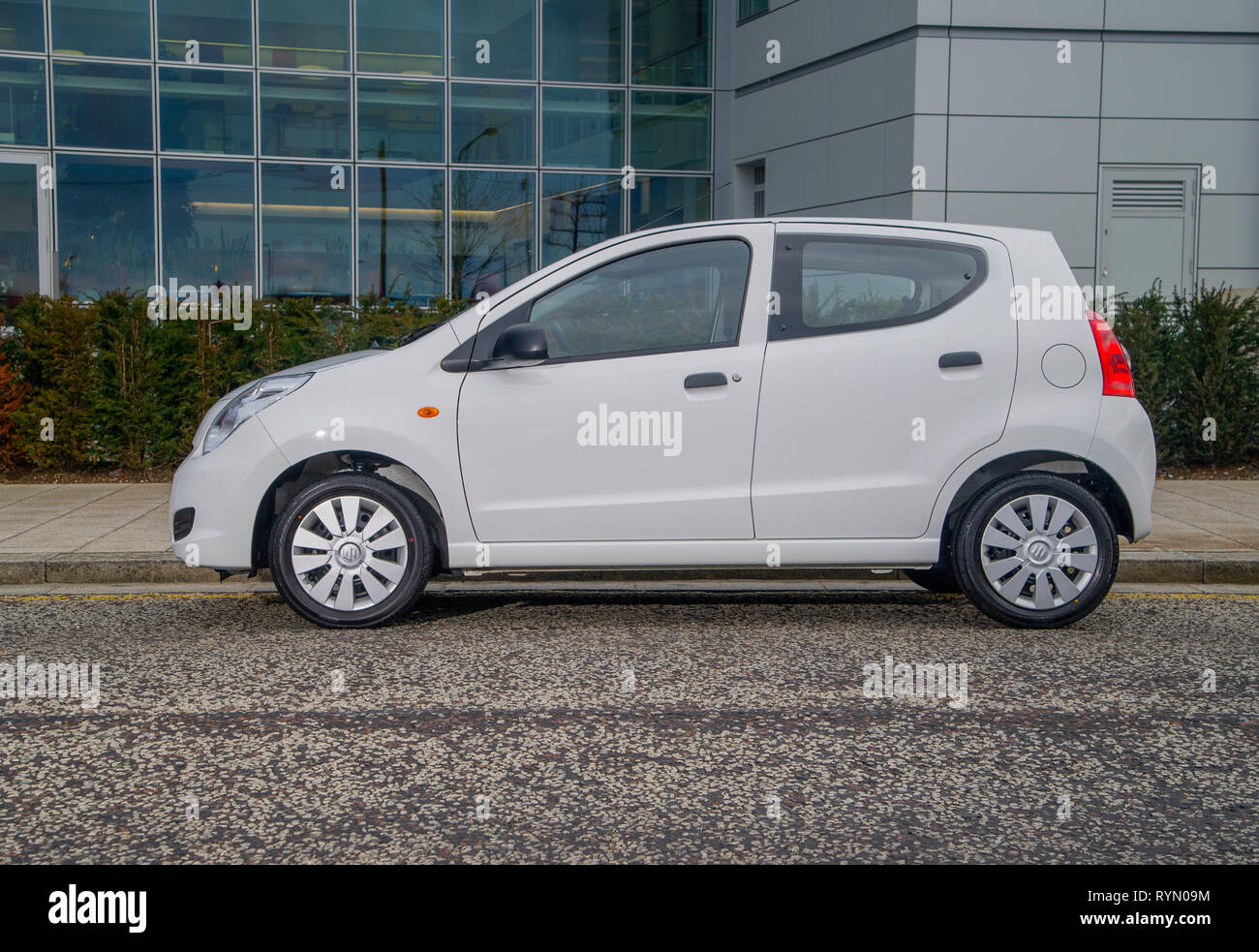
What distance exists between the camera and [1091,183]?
51.2 feet

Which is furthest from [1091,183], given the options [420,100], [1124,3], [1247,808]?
[1247,808]

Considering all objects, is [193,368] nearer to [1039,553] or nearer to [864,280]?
[864,280]

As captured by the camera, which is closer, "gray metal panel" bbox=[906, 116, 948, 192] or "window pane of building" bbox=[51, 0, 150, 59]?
"gray metal panel" bbox=[906, 116, 948, 192]

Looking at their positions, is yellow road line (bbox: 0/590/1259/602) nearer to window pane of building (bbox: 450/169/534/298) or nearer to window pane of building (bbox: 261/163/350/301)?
window pane of building (bbox: 261/163/350/301)

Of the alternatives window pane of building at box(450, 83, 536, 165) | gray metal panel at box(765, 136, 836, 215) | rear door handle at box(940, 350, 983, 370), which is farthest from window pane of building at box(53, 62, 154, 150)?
rear door handle at box(940, 350, 983, 370)

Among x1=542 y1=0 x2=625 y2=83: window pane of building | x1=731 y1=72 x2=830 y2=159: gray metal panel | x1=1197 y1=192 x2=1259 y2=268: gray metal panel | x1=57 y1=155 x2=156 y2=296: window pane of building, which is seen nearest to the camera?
x1=1197 y1=192 x2=1259 y2=268: gray metal panel

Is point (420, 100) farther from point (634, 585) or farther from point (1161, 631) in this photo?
point (1161, 631)

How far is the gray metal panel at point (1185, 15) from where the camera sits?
15.3 m

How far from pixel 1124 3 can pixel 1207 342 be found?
18.0 feet

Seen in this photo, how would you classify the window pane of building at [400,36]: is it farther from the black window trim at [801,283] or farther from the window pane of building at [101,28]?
the black window trim at [801,283]

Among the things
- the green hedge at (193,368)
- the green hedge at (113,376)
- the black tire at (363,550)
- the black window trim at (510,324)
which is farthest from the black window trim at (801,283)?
the green hedge at (113,376)

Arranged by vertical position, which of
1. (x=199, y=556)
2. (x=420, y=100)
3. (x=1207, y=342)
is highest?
(x=420, y=100)

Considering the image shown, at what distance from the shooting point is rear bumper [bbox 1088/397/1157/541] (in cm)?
619

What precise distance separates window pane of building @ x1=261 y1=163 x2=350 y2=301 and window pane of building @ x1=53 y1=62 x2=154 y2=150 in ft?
5.75
